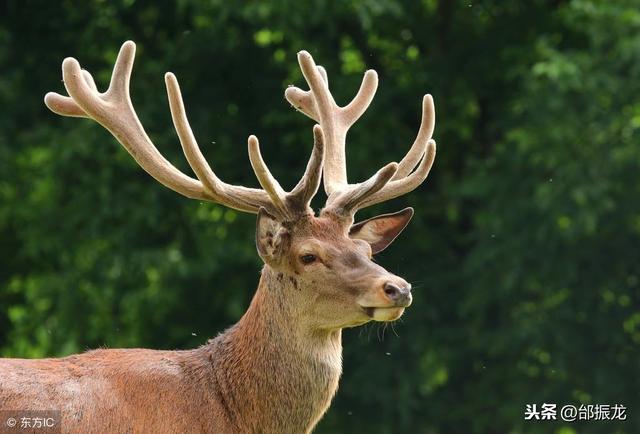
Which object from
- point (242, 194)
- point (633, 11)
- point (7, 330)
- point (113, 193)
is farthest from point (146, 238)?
point (242, 194)

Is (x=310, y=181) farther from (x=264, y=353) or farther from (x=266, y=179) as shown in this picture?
(x=264, y=353)

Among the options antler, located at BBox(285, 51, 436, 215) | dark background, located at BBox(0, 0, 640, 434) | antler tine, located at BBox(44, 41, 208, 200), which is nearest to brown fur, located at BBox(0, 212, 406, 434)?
antler, located at BBox(285, 51, 436, 215)

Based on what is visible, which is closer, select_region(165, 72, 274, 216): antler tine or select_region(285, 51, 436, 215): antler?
select_region(165, 72, 274, 216): antler tine

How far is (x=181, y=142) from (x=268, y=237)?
0.58 m

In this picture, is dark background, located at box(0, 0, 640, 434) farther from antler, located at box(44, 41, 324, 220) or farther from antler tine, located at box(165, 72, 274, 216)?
antler tine, located at box(165, 72, 274, 216)

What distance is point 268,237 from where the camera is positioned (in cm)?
521

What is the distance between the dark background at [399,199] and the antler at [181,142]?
19.7ft

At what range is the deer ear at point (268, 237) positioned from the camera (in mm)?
5184

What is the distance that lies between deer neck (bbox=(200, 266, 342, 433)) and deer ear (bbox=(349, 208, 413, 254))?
48 centimetres

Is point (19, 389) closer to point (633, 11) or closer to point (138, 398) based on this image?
point (138, 398)

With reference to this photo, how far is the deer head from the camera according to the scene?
5.05m

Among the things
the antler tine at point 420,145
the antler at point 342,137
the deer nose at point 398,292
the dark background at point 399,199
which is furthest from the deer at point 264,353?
the dark background at point 399,199

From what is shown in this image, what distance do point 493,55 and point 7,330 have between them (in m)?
5.60

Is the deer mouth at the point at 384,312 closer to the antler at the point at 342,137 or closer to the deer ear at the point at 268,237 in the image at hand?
the deer ear at the point at 268,237
